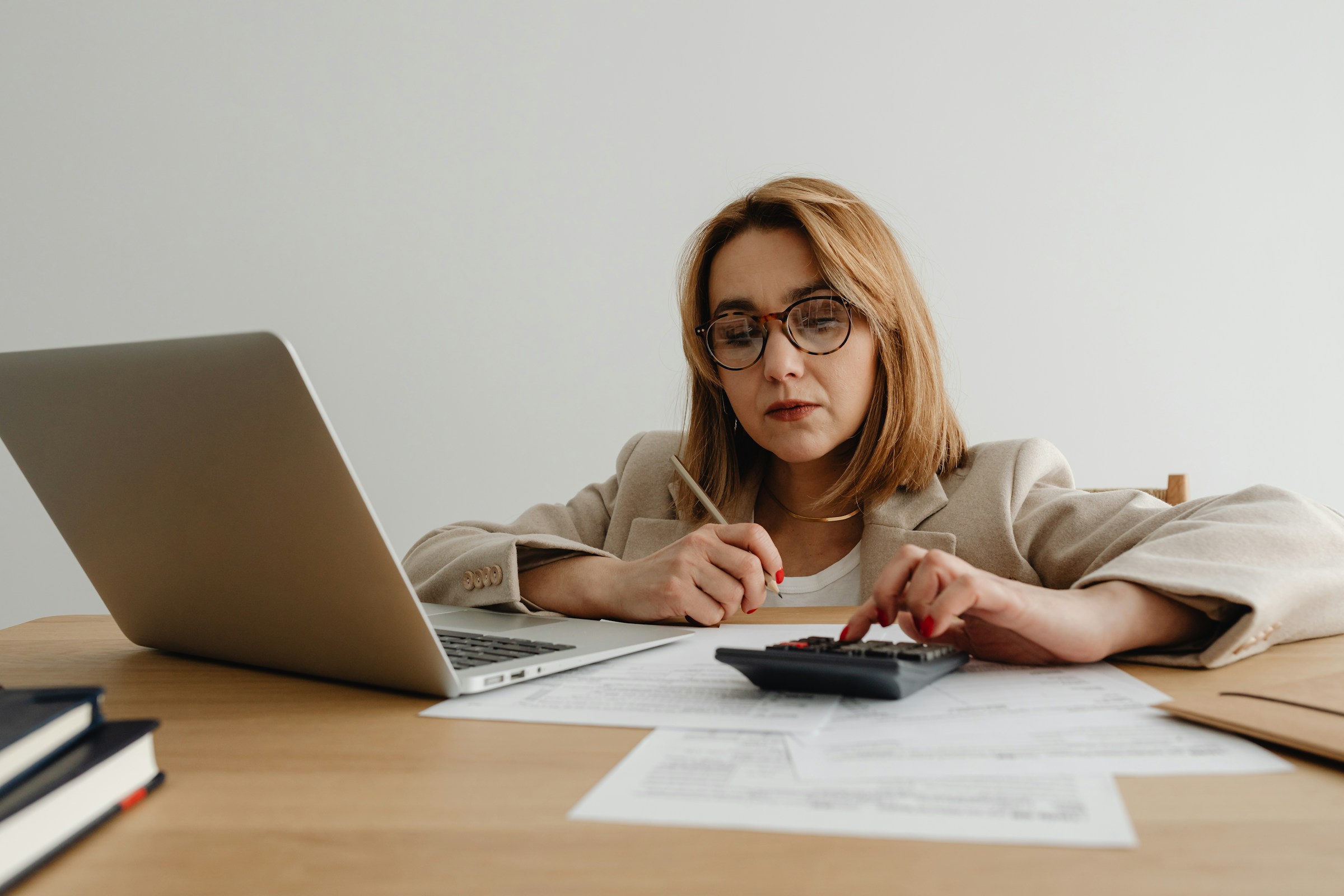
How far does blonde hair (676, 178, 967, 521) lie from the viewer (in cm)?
143

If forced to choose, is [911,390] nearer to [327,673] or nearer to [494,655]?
[494,655]

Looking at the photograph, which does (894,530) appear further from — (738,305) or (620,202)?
(620,202)

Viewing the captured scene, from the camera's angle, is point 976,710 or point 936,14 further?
point 936,14

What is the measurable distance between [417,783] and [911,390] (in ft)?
3.80

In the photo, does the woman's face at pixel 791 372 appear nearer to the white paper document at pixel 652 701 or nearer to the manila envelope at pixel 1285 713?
the white paper document at pixel 652 701

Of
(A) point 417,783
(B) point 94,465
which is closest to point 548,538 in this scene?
(B) point 94,465

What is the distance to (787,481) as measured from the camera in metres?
1.67

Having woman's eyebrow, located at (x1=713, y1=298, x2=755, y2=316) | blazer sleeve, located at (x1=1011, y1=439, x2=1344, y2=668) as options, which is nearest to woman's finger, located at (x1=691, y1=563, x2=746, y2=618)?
blazer sleeve, located at (x1=1011, y1=439, x2=1344, y2=668)

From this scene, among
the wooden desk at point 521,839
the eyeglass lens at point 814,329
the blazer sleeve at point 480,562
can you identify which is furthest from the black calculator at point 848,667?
the eyeglass lens at point 814,329

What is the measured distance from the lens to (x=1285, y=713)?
1.83 ft

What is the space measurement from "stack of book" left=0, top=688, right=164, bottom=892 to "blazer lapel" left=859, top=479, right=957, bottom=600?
1037 millimetres

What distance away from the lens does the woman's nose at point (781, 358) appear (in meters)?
1.36

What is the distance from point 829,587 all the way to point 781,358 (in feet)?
1.31

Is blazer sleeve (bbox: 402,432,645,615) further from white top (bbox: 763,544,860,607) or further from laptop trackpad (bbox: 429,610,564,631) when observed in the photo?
white top (bbox: 763,544,860,607)
